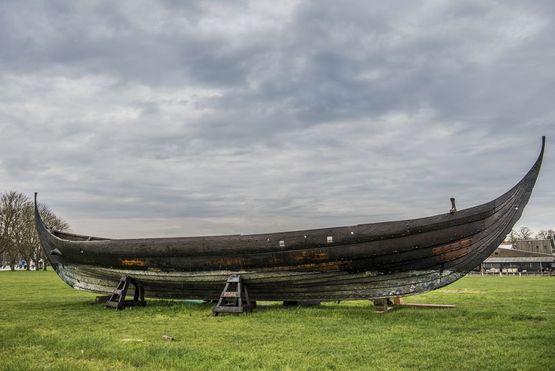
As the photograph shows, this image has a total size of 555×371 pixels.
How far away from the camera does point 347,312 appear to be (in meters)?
8.57

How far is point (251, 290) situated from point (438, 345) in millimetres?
5197

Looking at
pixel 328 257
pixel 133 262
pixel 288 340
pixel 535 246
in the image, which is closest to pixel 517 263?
pixel 535 246

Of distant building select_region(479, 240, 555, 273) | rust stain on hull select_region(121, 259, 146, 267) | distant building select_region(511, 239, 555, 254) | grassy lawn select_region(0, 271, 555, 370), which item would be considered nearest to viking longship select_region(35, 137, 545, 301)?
rust stain on hull select_region(121, 259, 146, 267)

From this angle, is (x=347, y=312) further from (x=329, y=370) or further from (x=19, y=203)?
(x=19, y=203)

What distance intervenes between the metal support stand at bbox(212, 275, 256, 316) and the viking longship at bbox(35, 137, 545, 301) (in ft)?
0.77

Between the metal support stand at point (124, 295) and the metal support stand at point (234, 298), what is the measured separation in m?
2.49

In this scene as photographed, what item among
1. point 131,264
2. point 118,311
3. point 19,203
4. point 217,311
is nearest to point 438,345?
point 217,311

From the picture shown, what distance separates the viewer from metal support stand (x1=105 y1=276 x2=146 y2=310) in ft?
32.9

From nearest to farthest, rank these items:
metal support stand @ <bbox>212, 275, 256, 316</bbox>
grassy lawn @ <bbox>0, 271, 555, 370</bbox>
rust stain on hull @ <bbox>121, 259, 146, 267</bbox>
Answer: grassy lawn @ <bbox>0, 271, 555, 370</bbox> → metal support stand @ <bbox>212, 275, 256, 316</bbox> → rust stain on hull @ <bbox>121, 259, 146, 267</bbox>

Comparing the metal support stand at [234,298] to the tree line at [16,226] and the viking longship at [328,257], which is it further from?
the tree line at [16,226]

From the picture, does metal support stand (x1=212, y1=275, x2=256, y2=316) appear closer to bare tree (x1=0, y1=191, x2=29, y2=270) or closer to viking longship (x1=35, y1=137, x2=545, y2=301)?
viking longship (x1=35, y1=137, x2=545, y2=301)

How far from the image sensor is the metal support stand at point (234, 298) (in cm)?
871

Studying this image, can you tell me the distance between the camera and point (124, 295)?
10.2 m

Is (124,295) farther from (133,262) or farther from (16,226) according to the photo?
(16,226)
